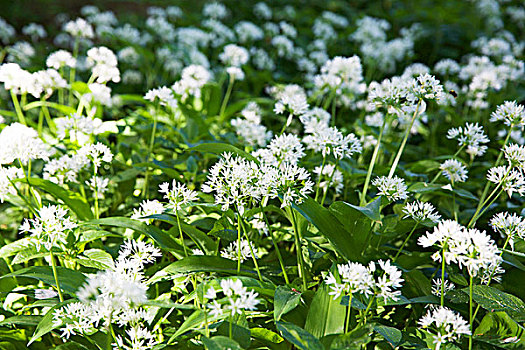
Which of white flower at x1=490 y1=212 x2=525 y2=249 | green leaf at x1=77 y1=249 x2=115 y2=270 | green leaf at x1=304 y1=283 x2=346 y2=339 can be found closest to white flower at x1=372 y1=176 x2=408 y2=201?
white flower at x1=490 y1=212 x2=525 y2=249

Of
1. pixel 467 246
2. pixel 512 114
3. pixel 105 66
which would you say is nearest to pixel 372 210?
pixel 467 246

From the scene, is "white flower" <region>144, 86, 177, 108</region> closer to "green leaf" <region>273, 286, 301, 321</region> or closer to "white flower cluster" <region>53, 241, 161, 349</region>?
"white flower cluster" <region>53, 241, 161, 349</region>

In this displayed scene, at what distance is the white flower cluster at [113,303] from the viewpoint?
136 cm

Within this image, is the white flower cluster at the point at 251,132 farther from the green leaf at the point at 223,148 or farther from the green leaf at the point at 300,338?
the green leaf at the point at 300,338

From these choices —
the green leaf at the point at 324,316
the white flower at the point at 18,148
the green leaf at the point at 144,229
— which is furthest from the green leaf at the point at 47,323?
the green leaf at the point at 324,316

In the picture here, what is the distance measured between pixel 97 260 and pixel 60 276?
0.52 feet

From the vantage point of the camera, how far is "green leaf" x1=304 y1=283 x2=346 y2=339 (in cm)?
169

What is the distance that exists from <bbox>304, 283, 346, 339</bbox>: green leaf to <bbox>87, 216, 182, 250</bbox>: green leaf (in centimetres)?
66

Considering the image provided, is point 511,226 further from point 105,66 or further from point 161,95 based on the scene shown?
point 105,66

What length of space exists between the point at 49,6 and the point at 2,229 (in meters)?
5.56

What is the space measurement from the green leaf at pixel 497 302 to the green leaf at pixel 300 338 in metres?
0.69

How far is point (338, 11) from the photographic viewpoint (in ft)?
23.5

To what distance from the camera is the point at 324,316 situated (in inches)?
67.8

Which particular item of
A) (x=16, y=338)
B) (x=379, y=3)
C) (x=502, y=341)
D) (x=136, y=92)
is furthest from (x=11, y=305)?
(x=379, y=3)
